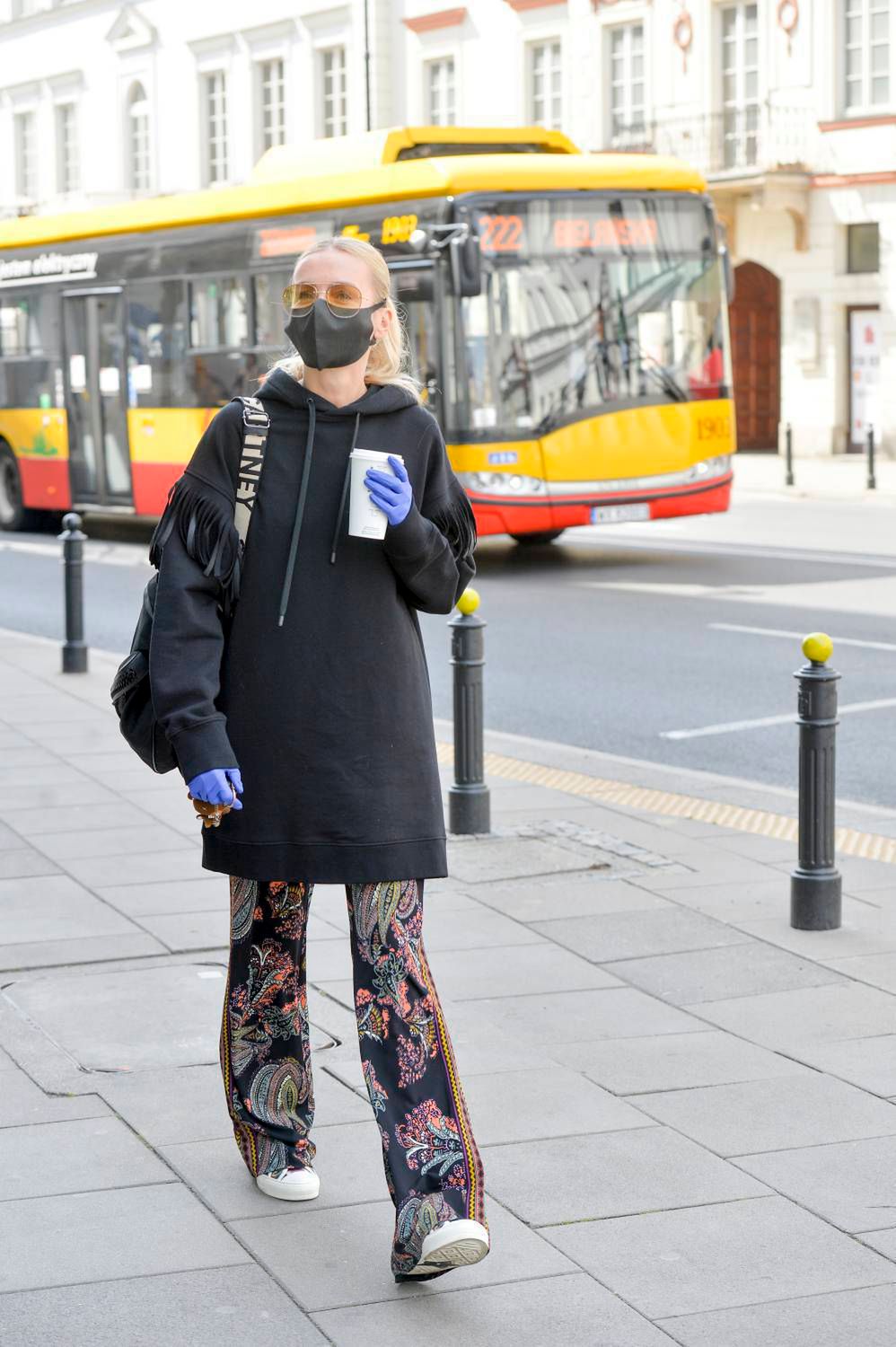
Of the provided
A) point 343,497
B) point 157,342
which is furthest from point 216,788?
point 157,342

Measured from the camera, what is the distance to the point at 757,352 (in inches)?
1398

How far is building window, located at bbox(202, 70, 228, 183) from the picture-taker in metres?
45.7

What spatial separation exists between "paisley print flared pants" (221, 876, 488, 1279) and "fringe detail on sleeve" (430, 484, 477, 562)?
620mm

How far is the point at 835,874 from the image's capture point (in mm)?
6121

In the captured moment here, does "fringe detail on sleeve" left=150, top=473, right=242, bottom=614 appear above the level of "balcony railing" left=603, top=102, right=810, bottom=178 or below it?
below

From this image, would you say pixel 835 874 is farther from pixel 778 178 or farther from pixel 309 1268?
pixel 778 178

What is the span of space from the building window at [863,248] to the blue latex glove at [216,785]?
1217 inches

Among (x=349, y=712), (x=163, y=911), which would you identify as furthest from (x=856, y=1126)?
(x=163, y=911)

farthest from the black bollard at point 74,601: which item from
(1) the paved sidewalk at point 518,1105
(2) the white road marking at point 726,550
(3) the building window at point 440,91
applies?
(3) the building window at point 440,91

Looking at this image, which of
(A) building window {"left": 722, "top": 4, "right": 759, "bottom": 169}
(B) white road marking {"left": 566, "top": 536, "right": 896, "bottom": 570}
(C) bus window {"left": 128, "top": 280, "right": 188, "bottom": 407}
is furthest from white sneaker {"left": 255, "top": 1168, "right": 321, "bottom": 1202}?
(A) building window {"left": 722, "top": 4, "right": 759, "bottom": 169}

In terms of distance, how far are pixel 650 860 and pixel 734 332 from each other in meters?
29.9

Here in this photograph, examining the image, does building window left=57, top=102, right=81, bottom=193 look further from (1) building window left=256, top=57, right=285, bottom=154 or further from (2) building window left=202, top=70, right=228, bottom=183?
(1) building window left=256, top=57, right=285, bottom=154

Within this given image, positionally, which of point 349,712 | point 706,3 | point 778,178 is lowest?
point 349,712

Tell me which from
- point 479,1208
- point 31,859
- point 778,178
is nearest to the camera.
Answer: point 479,1208
